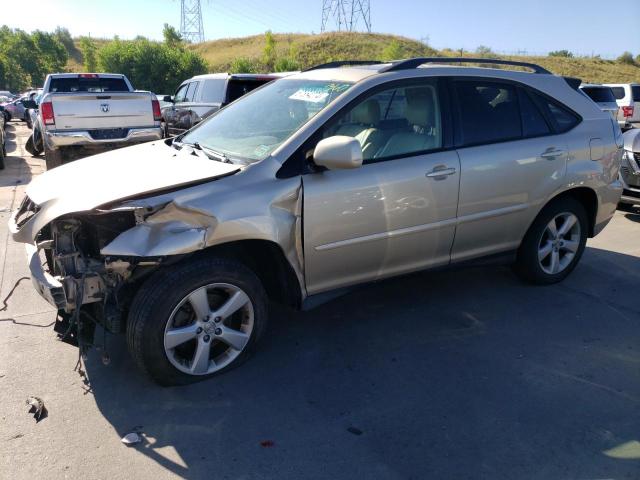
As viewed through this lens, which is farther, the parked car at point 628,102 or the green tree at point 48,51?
the green tree at point 48,51

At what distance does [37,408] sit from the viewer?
9.77ft

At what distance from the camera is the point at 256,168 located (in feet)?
10.5

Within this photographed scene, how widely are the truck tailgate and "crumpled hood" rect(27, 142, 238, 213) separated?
520cm

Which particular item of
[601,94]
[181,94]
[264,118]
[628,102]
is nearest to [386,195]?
[264,118]

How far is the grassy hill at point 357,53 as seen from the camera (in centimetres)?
5778

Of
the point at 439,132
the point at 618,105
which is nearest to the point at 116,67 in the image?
the point at 618,105

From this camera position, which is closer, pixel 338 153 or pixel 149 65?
pixel 338 153

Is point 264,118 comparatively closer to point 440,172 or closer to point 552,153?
point 440,172

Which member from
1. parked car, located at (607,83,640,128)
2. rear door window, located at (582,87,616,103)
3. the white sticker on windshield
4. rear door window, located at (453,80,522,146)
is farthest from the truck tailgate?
parked car, located at (607,83,640,128)

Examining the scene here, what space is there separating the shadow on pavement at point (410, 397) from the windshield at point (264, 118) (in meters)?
1.39

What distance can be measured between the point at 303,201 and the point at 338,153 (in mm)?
372

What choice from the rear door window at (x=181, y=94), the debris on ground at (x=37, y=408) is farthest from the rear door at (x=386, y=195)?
the rear door window at (x=181, y=94)

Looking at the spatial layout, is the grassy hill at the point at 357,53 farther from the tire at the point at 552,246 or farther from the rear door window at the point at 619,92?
the tire at the point at 552,246

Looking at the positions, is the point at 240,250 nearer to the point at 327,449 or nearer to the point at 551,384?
the point at 327,449
